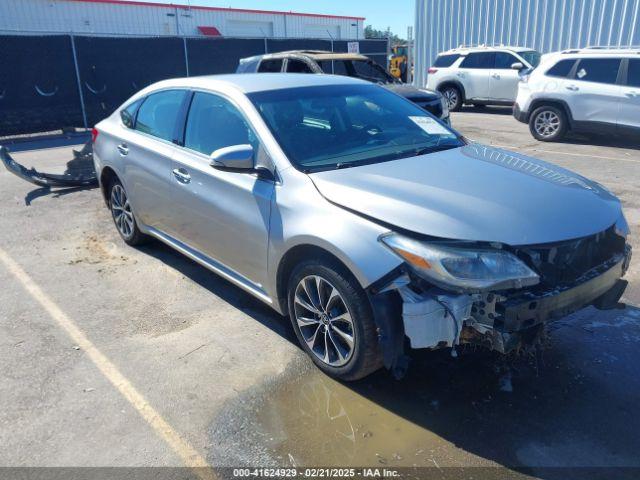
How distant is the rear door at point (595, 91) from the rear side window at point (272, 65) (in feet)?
18.6

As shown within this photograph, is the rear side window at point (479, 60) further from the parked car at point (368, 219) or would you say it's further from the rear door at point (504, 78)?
the parked car at point (368, 219)

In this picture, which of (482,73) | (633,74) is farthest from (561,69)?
(482,73)

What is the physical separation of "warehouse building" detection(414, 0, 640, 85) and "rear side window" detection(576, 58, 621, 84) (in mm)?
7179

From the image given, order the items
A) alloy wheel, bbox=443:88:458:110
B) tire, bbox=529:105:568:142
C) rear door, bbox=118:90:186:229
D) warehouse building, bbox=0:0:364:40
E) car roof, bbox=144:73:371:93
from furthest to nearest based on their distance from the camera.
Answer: warehouse building, bbox=0:0:364:40 → alloy wheel, bbox=443:88:458:110 → tire, bbox=529:105:568:142 → rear door, bbox=118:90:186:229 → car roof, bbox=144:73:371:93

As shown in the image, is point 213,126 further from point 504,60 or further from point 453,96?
point 453,96

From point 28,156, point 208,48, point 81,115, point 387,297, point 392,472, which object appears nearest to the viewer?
point 392,472

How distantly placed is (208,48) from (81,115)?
4.88 metres

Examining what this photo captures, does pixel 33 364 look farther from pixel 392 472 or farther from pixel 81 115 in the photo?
pixel 81 115

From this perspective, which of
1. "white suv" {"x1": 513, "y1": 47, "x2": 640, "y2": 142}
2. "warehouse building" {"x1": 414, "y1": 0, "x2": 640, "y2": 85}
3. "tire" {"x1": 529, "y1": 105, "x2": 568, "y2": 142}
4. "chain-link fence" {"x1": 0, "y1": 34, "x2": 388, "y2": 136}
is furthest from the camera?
"warehouse building" {"x1": 414, "y1": 0, "x2": 640, "y2": 85}

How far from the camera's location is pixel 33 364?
3574 millimetres

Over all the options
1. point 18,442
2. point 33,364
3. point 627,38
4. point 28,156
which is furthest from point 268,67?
point 627,38

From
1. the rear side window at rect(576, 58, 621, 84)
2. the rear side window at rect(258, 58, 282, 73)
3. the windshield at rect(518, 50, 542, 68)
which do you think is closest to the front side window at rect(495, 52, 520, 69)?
the windshield at rect(518, 50, 542, 68)

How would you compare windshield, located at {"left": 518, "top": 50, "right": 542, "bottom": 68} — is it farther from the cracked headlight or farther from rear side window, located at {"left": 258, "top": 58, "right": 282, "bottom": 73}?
the cracked headlight

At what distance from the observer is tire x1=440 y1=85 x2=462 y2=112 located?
16.3m
